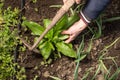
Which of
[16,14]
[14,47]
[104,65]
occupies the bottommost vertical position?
[104,65]

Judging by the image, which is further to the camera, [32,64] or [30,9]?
[30,9]

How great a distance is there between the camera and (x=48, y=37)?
86.0 inches

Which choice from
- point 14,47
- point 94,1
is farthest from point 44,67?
point 94,1

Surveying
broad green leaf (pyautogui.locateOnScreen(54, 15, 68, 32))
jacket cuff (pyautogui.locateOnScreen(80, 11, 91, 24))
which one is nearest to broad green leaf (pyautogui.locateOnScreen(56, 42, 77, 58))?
broad green leaf (pyautogui.locateOnScreen(54, 15, 68, 32))

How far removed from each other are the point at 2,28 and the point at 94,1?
30.1 inches

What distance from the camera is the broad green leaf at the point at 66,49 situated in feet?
7.06

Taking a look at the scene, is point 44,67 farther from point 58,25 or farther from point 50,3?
point 50,3

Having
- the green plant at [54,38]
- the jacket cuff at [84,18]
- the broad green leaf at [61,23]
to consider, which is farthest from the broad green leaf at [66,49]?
the jacket cuff at [84,18]

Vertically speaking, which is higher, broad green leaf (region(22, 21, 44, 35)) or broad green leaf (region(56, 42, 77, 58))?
broad green leaf (region(22, 21, 44, 35))

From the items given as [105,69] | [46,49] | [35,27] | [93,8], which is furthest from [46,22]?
[105,69]

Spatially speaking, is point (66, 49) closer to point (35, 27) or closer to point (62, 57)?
point (62, 57)

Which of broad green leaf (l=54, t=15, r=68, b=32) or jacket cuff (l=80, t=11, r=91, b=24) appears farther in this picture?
broad green leaf (l=54, t=15, r=68, b=32)

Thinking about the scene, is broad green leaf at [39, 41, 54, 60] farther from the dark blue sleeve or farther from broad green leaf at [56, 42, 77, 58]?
the dark blue sleeve

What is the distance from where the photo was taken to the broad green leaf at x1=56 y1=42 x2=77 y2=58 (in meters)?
2.15
